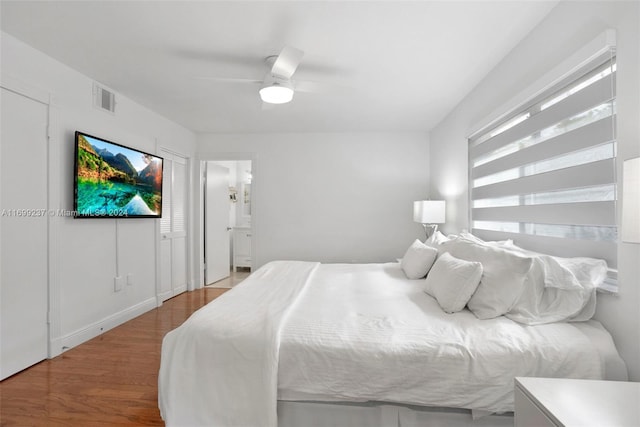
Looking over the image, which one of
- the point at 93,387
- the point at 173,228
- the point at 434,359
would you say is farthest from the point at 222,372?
the point at 173,228

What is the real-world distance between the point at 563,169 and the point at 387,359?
5.07 ft

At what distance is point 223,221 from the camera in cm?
544

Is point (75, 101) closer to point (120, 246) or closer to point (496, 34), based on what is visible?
point (120, 246)

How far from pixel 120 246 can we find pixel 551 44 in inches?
163

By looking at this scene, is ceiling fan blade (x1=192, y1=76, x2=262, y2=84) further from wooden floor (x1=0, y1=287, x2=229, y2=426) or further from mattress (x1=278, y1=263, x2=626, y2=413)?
wooden floor (x1=0, y1=287, x2=229, y2=426)

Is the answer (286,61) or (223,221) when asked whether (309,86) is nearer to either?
(286,61)

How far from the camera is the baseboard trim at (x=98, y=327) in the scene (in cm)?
254

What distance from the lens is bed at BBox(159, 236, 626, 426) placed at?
4.40ft

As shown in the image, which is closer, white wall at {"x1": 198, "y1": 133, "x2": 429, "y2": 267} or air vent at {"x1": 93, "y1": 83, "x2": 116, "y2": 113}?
air vent at {"x1": 93, "y1": 83, "x2": 116, "y2": 113}

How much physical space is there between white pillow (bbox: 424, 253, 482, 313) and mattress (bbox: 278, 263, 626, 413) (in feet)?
0.59

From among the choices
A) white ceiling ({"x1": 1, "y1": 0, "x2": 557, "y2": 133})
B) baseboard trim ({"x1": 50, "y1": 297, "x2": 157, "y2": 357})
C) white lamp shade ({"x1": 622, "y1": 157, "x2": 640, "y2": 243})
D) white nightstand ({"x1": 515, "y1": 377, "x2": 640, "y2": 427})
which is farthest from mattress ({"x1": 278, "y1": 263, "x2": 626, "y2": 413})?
baseboard trim ({"x1": 50, "y1": 297, "x2": 157, "y2": 357})

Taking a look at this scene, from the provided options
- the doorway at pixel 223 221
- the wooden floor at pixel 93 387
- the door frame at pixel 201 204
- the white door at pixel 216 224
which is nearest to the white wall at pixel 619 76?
the wooden floor at pixel 93 387

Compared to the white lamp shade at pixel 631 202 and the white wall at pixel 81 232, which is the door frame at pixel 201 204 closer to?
the white wall at pixel 81 232

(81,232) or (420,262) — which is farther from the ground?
(81,232)
